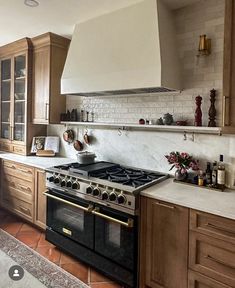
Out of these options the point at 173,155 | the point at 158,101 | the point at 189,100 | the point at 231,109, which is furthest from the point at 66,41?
the point at 231,109

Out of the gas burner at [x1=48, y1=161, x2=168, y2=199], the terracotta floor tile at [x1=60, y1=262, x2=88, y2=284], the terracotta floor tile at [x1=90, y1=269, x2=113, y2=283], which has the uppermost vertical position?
the gas burner at [x1=48, y1=161, x2=168, y2=199]

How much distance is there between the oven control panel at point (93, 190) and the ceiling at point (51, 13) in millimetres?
1671

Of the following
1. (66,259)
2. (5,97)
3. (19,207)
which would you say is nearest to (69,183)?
(66,259)

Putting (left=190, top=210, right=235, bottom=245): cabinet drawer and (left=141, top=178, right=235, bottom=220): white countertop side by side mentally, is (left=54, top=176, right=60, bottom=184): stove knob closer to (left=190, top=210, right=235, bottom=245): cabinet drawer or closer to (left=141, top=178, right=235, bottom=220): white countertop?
(left=141, top=178, right=235, bottom=220): white countertop

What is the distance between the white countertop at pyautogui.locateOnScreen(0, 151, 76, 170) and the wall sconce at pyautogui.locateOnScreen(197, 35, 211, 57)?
2033 millimetres

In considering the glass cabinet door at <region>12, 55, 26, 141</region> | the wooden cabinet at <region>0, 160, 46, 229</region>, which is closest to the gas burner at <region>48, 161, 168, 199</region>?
the wooden cabinet at <region>0, 160, 46, 229</region>

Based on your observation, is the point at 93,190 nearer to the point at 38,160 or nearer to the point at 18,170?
the point at 38,160

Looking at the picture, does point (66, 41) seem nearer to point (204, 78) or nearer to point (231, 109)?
point (204, 78)

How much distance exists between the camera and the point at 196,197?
74.4 inches

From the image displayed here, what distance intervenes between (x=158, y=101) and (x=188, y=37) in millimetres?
668

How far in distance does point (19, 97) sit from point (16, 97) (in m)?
0.06

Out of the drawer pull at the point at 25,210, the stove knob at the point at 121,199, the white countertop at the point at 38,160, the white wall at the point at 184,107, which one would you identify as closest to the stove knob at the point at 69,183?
the white countertop at the point at 38,160

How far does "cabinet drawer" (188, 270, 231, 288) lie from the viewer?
1.69m

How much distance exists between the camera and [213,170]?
7.20 feet
